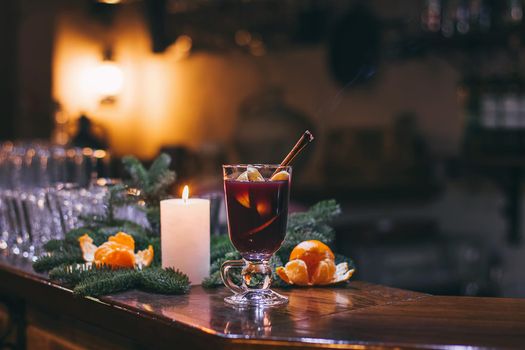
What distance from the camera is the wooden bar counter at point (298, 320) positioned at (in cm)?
133

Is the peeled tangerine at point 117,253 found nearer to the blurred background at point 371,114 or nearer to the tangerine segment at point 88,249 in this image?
the tangerine segment at point 88,249

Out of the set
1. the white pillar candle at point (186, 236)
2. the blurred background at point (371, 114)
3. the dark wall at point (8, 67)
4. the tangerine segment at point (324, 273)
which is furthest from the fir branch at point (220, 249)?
the dark wall at point (8, 67)

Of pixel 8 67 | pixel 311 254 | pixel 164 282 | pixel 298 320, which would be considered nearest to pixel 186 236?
pixel 164 282

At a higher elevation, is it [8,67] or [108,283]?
[8,67]

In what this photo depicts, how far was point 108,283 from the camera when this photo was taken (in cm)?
170

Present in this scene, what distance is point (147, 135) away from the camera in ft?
24.5

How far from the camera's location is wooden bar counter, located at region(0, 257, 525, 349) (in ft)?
4.35

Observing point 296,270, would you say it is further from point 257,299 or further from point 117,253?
point 117,253

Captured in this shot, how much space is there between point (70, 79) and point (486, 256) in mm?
4187

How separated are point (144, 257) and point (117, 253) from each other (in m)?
0.08

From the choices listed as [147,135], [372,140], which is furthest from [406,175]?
[147,135]

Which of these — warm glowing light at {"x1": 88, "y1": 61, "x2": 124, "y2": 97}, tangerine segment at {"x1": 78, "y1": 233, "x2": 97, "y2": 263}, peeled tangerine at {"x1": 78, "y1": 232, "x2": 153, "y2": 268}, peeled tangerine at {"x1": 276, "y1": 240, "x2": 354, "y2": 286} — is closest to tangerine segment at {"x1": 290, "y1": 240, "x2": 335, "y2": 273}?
peeled tangerine at {"x1": 276, "y1": 240, "x2": 354, "y2": 286}

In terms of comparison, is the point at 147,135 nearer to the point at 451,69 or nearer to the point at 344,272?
the point at 451,69

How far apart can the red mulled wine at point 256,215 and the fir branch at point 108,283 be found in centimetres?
23
